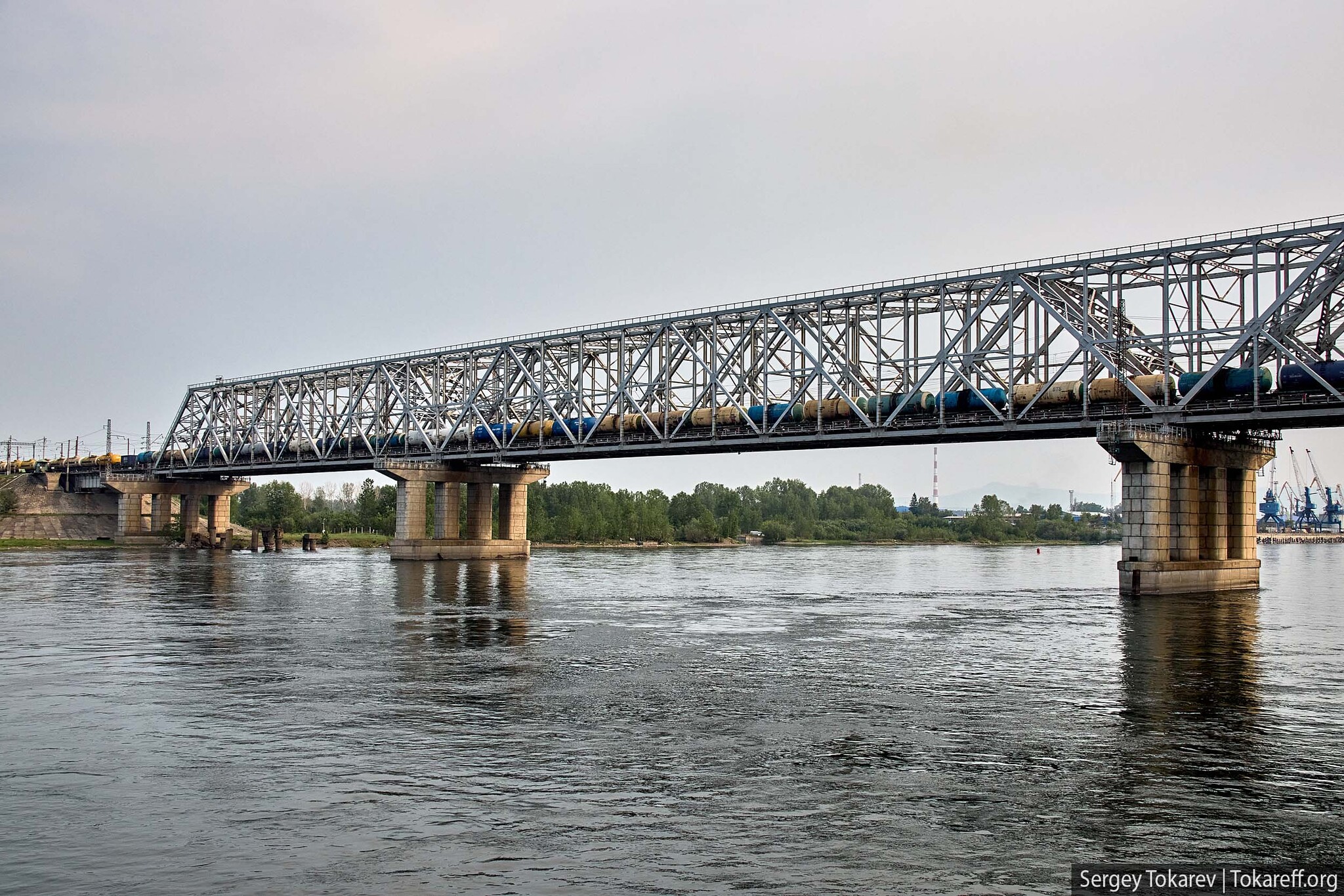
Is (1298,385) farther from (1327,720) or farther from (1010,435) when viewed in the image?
(1327,720)

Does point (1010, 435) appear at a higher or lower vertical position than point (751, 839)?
higher

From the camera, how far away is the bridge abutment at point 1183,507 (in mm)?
67812

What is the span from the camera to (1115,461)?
70188mm

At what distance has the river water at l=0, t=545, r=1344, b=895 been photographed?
15906 mm

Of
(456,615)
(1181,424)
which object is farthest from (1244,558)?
(456,615)

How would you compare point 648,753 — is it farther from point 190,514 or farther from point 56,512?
point 56,512

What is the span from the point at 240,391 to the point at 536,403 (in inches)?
2589

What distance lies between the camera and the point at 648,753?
22844mm

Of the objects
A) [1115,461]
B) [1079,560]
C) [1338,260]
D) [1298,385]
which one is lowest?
[1079,560]

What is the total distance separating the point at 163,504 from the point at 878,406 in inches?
5074

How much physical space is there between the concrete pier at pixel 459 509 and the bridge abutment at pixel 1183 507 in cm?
7002

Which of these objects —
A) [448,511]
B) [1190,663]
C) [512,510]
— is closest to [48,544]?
[448,511]

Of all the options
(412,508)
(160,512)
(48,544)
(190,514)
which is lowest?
(48,544)

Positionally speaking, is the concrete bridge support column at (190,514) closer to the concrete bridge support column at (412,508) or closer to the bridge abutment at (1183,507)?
the concrete bridge support column at (412,508)
